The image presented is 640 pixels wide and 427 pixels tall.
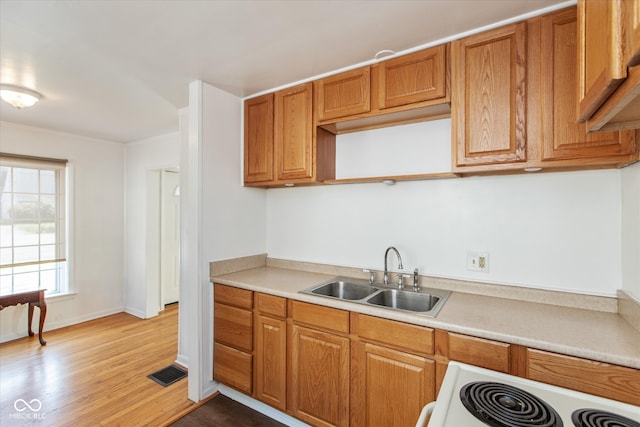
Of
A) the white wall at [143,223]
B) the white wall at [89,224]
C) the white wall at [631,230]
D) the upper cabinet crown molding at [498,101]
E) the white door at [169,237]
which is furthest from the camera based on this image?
the white door at [169,237]

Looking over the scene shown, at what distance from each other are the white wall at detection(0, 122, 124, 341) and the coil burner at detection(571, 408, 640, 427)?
4689 mm

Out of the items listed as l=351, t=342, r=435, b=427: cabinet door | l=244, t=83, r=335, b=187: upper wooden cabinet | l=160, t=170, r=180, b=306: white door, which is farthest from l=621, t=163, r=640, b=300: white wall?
l=160, t=170, r=180, b=306: white door

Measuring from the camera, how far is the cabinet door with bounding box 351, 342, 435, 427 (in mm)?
1444

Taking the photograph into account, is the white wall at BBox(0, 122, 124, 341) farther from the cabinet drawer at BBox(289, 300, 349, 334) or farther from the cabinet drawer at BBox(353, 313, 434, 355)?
the cabinet drawer at BBox(353, 313, 434, 355)

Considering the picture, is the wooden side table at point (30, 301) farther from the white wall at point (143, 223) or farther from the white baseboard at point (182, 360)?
the white baseboard at point (182, 360)

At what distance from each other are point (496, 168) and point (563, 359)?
875 millimetres

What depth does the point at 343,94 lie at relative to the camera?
201 cm

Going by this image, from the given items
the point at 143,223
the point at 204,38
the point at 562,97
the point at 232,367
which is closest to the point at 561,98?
the point at 562,97

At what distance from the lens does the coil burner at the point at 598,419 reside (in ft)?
2.48

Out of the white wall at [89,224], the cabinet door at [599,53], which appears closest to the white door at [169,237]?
the white wall at [89,224]

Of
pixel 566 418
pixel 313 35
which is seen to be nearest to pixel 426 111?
pixel 313 35

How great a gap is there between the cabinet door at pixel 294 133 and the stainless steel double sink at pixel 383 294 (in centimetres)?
80

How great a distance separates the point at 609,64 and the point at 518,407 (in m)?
0.86

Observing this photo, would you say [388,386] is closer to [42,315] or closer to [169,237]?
[42,315]
